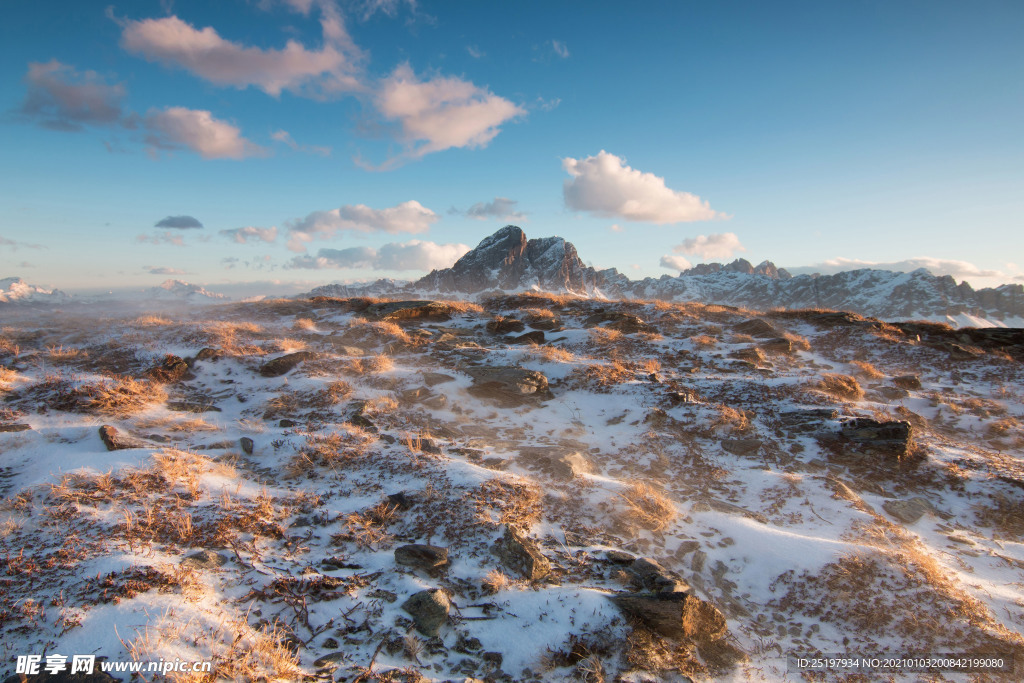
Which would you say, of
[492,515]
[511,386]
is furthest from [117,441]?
[511,386]

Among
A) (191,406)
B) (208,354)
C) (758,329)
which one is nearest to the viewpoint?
(191,406)

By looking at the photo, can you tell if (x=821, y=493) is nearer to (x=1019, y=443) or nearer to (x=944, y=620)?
(x=944, y=620)

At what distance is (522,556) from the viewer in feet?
20.2

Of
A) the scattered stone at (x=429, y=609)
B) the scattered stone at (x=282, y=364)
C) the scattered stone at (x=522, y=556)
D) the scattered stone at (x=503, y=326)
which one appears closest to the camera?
the scattered stone at (x=429, y=609)

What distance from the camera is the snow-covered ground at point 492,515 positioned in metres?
4.85

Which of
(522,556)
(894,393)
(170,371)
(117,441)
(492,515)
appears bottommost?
(522,556)

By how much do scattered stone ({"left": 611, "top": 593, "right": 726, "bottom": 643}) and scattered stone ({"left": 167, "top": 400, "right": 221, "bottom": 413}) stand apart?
1157 cm

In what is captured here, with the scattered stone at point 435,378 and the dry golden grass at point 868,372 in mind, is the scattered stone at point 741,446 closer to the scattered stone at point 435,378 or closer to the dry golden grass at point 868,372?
the scattered stone at point 435,378

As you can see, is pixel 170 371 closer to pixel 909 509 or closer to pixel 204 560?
pixel 204 560

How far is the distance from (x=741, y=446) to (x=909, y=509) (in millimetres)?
3044

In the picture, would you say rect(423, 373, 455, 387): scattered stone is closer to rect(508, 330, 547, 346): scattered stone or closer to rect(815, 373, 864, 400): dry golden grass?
rect(508, 330, 547, 346): scattered stone

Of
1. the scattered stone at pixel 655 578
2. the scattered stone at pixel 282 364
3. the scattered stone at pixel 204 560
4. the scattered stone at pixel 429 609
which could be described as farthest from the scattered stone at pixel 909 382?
the scattered stone at pixel 282 364

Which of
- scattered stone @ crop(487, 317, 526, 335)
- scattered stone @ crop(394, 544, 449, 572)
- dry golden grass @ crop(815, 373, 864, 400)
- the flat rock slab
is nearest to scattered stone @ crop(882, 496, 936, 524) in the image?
dry golden grass @ crop(815, 373, 864, 400)

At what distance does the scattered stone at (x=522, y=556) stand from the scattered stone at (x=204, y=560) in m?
3.83
